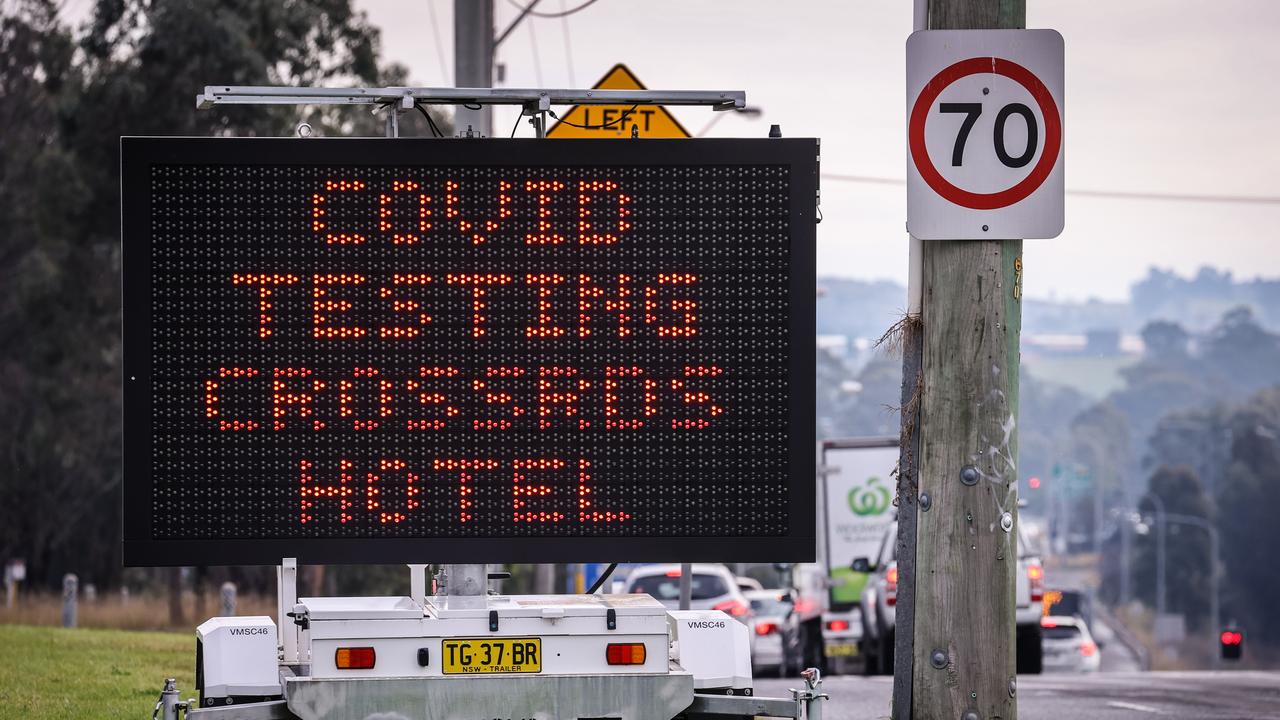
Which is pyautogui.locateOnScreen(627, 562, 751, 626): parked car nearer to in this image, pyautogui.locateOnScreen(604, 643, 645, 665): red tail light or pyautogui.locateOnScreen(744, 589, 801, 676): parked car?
pyautogui.locateOnScreen(744, 589, 801, 676): parked car

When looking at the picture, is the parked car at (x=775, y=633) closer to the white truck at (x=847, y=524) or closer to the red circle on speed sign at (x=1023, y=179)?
the white truck at (x=847, y=524)

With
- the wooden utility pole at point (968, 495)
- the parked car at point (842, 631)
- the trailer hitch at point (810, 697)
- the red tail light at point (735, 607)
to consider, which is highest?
the wooden utility pole at point (968, 495)

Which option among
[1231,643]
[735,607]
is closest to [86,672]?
[735,607]

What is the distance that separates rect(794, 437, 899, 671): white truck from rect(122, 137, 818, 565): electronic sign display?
73.6 ft

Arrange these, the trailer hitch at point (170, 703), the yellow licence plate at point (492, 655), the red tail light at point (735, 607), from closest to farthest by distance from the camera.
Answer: the trailer hitch at point (170, 703) → the yellow licence plate at point (492, 655) → the red tail light at point (735, 607)

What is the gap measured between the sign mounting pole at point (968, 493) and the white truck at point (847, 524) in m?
22.5

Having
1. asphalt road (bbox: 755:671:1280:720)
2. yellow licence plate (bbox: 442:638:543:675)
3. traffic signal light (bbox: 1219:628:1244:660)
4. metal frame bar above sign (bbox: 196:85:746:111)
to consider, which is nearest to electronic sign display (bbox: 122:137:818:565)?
metal frame bar above sign (bbox: 196:85:746:111)

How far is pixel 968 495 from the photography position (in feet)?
24.9

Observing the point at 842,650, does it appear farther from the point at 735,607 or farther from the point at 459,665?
the point at 459,665

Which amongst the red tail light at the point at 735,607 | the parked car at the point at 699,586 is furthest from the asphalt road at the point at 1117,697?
the parked car at the point at 699,586

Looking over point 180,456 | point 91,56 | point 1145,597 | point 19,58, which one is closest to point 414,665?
point 180,456

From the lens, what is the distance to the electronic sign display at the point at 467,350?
25.4 ft

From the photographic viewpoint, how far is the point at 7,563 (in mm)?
51781

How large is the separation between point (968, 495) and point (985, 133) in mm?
1435
